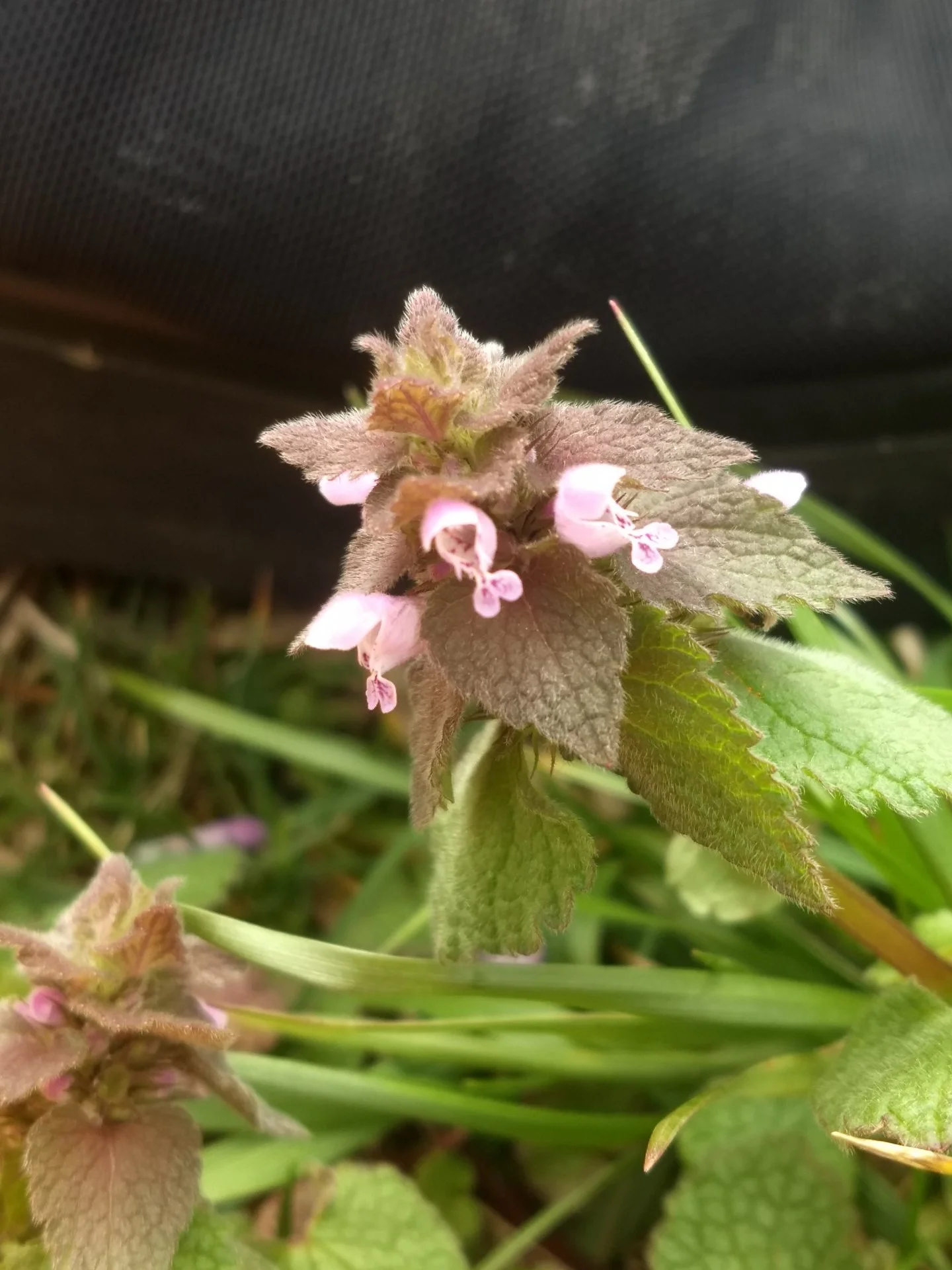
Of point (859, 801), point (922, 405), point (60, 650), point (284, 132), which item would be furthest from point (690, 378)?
point (60, 650)

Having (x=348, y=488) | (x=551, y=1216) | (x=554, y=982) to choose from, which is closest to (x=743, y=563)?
(x=348, y=488)

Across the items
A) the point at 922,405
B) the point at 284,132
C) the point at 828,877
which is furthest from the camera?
the point at 922,405

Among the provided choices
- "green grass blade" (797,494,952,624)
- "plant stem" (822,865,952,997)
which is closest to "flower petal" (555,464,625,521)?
"plant stem" (822,865,952,997)

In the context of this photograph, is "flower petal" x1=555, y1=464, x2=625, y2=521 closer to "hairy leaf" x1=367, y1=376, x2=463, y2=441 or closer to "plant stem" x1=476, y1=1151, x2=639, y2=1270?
"hairy leaf" x1=367, y1=376, x2=463, y2=441

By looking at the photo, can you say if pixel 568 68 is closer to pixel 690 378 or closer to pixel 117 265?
pixel 690 378

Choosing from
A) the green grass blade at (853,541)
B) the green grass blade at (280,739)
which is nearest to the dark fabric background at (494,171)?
the green grass blade at (853,541)

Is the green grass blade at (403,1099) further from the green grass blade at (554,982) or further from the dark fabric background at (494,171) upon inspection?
the dark fabric background at (494,171)
